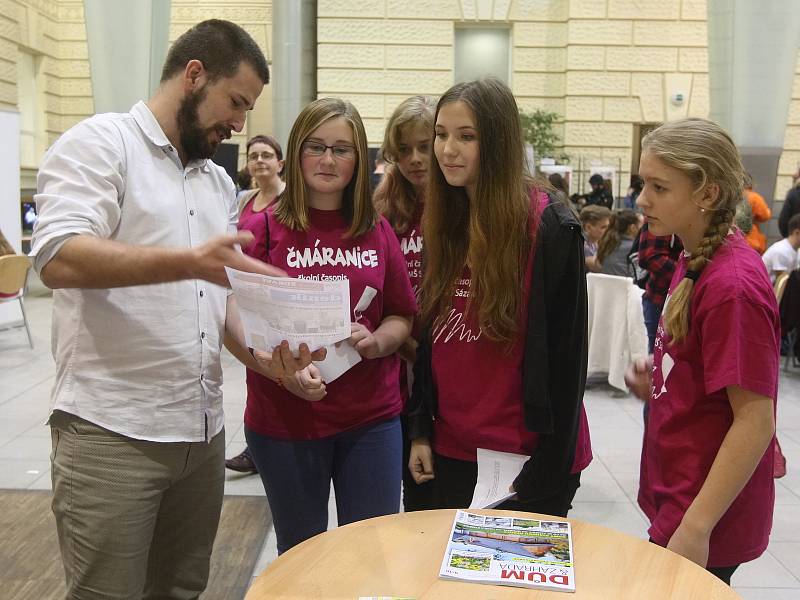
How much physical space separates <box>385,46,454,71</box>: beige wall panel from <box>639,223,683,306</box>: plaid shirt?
9.39 m

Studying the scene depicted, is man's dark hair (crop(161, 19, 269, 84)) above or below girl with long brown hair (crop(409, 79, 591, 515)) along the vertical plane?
above

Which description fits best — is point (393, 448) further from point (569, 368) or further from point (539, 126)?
point (539, 126)

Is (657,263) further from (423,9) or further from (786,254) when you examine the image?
(423,9)

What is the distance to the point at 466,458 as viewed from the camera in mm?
1818

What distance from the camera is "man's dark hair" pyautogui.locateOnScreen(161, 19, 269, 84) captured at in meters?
1.62

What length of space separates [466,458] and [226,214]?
80cm

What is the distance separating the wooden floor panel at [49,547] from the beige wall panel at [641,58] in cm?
1071

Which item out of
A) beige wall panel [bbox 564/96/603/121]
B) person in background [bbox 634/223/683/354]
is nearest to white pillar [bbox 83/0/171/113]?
person in background [bbox 634/223/683/354]

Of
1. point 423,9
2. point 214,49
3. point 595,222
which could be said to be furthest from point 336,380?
point 423,9

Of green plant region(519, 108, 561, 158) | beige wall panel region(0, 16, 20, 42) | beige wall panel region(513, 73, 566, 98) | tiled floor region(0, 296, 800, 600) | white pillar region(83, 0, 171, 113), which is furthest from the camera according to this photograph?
beige wall panel region(513, 73, 566, 98)

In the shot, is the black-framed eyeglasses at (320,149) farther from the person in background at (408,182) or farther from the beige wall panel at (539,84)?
the beige wall panel at (539,84)

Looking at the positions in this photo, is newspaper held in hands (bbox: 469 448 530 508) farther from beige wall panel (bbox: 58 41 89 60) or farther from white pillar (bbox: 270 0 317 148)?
beige wall panel (bbox: 58 41 89 60)

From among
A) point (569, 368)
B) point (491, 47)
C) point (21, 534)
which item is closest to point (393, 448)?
point (569, 368)

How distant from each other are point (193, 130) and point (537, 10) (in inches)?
471
